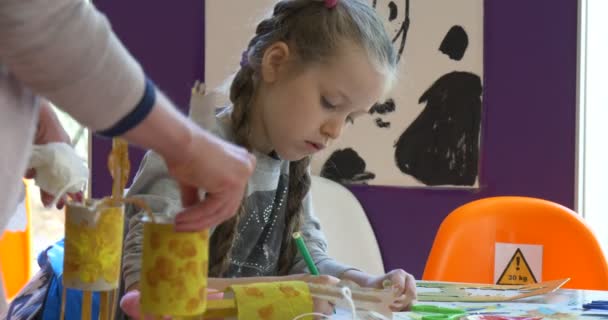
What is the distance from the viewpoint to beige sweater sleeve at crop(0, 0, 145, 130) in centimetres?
70

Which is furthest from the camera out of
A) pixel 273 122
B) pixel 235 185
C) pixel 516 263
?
pixel 516 263

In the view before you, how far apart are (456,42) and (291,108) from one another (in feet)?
4.34

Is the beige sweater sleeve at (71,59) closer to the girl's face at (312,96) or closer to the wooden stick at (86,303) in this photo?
the wooden stick at (86,303)

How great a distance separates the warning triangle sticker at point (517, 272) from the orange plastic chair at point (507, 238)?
0.12 ft

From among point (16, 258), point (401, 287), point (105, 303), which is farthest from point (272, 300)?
point (16, 258)

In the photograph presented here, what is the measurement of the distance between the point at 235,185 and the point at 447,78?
6.58 feet

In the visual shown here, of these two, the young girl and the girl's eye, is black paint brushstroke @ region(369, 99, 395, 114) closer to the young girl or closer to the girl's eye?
the young girl

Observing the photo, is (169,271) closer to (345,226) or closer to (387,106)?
(345,226)

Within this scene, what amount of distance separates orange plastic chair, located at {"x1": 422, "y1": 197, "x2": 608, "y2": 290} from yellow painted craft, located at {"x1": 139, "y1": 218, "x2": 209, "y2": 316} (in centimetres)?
118

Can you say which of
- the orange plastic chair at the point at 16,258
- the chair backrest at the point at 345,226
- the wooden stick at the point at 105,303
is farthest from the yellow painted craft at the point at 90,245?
the orange plastic chair at the point at 16,258

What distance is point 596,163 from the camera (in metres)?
2.69

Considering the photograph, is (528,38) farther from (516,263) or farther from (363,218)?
(516,263)

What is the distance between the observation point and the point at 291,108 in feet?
5.05

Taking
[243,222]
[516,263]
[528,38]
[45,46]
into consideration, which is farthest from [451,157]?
[45,46]
